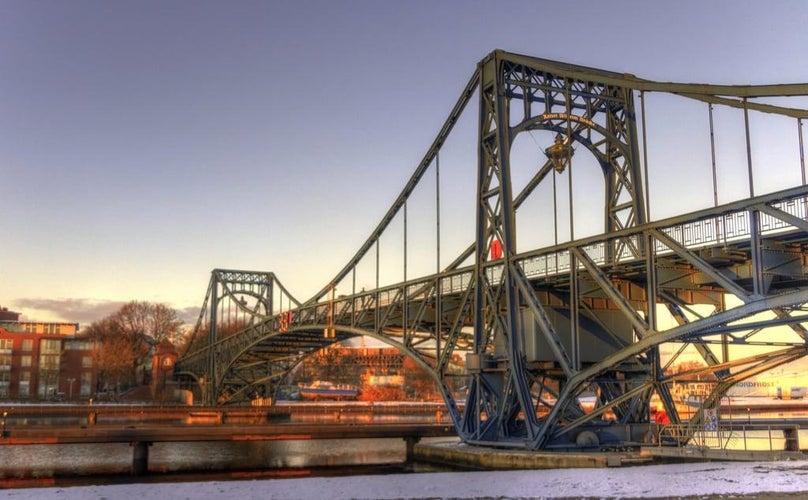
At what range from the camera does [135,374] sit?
463 ft

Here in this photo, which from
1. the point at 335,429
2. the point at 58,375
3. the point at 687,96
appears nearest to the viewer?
the point at 687,96

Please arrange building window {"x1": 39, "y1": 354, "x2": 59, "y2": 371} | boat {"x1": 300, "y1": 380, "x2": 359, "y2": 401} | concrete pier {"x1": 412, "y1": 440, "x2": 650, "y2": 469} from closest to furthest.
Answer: concrete pier {"x1": 412, "y1": 440, "x2": 650, "y2": 469}, building window {"x1": 39, "y1": 354, "x2": 59, "y2": 371}, boat {"x1": 300, "y1": 380, "x2": 359, "y2": 401}

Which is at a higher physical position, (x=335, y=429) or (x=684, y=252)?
(x=684, y=252)

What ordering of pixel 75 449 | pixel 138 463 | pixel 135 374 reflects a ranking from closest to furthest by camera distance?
pixel 138 463 < pixel 75 449 < pixel 135 374

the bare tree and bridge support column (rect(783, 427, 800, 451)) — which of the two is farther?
the bare tree

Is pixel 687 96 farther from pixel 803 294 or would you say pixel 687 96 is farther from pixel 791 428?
pixel 791 428

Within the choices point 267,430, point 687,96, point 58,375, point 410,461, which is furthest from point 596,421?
point 58,375

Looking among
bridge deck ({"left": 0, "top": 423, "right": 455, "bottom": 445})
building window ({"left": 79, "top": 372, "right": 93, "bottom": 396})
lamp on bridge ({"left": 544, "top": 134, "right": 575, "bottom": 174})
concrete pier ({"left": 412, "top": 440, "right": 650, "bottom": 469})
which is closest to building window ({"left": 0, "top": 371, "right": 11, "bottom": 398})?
building window ({"left": 79, "top": 372, "right": 93, "bottom": 396})

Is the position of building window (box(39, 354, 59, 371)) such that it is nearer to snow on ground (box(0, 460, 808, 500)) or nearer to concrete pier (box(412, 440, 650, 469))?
concrete pier (box(412, 440, 650, 469))

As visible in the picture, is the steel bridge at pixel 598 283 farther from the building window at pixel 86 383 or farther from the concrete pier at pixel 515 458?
the building window at pixel 86 383

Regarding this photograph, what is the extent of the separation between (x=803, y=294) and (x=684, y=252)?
13.3 ft

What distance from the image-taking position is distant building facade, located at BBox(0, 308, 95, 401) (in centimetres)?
12728

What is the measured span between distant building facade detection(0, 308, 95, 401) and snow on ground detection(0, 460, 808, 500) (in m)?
113

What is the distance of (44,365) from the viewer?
13038cm
